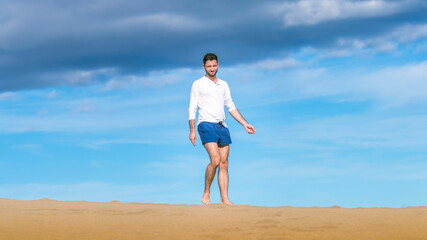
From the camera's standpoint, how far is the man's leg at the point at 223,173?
9.34 metres

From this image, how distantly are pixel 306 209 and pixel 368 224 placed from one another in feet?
5.31

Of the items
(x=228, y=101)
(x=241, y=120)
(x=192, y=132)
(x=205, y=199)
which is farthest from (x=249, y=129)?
(x=205, y=199)

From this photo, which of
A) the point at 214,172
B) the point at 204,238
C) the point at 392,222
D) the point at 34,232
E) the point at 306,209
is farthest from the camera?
the point at 214,172

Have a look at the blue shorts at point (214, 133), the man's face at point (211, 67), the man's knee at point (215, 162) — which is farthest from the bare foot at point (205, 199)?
the man's face at point (211, 67)

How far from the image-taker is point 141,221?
22.3ft

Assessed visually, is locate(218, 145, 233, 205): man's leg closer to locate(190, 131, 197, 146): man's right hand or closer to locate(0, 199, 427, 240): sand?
locate(190, 131, 197, 146): man's right hand

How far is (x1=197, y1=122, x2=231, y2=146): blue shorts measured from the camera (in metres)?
9.24

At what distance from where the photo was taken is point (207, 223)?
6.55m

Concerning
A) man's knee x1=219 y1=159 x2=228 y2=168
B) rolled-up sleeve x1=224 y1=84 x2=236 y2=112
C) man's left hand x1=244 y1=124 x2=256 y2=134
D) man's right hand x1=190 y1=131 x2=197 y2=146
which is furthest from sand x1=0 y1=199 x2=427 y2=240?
rolled-up sleeve x1=224 y1=84 x2=236 y2=112

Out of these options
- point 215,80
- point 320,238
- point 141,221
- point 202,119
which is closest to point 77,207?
point 141,221

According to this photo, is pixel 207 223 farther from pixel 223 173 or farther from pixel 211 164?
pixel 223 173

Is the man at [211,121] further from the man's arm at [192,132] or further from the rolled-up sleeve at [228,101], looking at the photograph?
the rolled-up sleeve at [228,101]

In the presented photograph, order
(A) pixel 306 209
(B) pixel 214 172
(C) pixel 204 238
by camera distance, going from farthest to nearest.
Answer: (B) pixel 214 172
(A) pixel 306 209
(C) pixel 204 238

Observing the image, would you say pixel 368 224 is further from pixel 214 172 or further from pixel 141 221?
pixel 214 172
